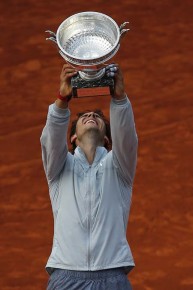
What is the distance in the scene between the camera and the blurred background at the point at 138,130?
12.6 feet

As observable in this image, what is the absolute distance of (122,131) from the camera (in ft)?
8.24

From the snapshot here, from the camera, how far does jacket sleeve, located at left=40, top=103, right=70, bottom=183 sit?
2520 mm

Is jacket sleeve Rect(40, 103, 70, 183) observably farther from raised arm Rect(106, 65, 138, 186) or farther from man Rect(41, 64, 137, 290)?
raised arm Rect(106, 65, 138, 186)

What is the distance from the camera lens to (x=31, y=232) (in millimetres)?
3877

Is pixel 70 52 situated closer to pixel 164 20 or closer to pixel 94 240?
pixel 94 240

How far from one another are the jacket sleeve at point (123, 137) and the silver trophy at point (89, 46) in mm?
55

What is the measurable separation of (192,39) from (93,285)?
1767 millimetres

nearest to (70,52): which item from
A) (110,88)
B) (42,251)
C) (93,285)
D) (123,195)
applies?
(110,88)

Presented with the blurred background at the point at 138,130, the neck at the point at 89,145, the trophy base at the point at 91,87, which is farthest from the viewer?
the blurred background at the point at 138,130

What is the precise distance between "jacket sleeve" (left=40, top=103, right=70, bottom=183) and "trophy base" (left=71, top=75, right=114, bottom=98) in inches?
3.8

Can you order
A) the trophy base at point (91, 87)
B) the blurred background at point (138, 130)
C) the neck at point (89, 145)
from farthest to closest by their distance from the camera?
the blurred background at point (138, 130)
the neck at point (89, 145)
the trophy base at point (91, 87)

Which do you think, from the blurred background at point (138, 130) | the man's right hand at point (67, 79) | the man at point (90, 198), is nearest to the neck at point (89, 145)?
the man at point (90, 198)

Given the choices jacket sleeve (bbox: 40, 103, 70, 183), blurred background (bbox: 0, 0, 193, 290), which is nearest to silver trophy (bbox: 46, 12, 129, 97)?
jacket sleeve (bbox: 40, 103, 70, 183)

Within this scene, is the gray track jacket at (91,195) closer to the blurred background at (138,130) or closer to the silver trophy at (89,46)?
the silver trophy at (89,46)
